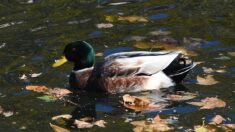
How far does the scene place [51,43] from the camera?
11.9 metres

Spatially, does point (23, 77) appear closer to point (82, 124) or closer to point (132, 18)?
point (82, 124)

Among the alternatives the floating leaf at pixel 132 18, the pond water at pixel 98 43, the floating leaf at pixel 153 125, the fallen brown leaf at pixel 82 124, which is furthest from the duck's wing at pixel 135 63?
the floating leaf at pixel 132 18

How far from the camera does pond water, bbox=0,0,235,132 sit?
9117 millimetres

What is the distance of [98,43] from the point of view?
1167 centimetres

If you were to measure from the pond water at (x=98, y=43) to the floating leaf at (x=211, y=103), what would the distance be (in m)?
0.09

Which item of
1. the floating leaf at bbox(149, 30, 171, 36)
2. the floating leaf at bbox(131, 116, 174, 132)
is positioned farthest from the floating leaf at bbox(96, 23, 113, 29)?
the floating leaf at bbox(131, 116, 174, 132)

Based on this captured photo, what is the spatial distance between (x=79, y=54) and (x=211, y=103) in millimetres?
2264

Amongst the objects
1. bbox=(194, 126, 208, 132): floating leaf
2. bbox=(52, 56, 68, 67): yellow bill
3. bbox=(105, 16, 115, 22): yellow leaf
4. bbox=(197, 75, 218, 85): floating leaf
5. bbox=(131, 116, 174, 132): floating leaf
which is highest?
bbox=(105, 16, 115, 22): yellow leaf

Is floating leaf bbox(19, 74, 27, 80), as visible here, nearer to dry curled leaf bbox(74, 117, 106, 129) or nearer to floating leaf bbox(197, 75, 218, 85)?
dry curled leaf bbox(74, 117, 106, 129)

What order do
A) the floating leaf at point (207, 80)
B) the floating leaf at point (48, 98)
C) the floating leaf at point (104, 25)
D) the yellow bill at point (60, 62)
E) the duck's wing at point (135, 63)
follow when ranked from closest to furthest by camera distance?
the floating leaf at point (48, 98) < the floating leaf at point (207, 80) < the duck's wing at point (135, 63) < the yellow bill at point (60, 62) < the floating leaf at point (104, 25)

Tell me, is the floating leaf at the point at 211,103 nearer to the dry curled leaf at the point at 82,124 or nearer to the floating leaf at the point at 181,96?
the floating leaf at the point at 181,96

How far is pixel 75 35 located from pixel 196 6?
261 cm

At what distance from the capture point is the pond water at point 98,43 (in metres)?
9.12

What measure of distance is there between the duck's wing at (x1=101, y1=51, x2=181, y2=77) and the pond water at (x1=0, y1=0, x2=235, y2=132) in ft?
1.19
